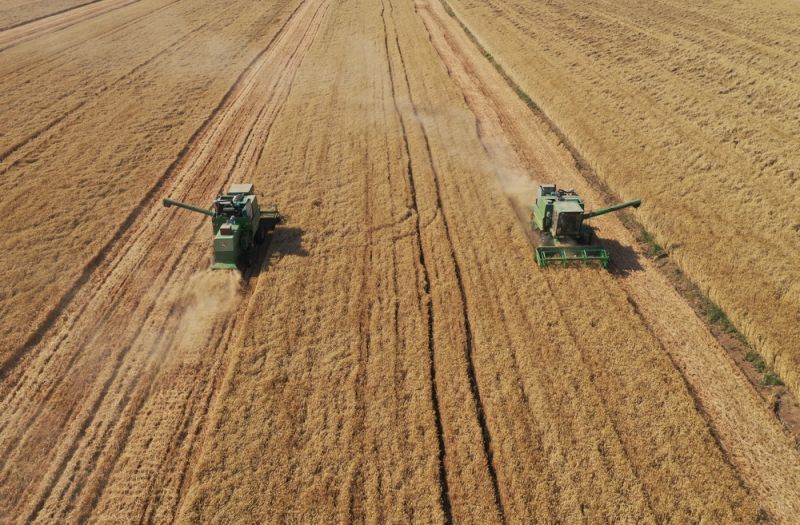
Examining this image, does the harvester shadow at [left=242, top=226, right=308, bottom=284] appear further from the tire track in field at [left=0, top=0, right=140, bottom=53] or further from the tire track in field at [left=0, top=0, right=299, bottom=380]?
the tire track in field at [left=0, top=0, right=140, bottom=53]

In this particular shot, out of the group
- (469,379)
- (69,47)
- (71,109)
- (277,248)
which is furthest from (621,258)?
(69,47)

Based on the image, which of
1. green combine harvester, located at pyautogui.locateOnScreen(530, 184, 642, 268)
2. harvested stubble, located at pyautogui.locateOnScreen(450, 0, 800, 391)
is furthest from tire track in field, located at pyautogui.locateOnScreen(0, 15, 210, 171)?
harvested stubble, located at pyautogui.locateOnScreen(450, 0, 800, 391)

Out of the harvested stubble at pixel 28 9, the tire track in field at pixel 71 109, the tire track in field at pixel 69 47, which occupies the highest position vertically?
the harvested stubble at pixel 28 9

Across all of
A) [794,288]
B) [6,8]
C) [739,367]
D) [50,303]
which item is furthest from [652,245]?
[6,8]

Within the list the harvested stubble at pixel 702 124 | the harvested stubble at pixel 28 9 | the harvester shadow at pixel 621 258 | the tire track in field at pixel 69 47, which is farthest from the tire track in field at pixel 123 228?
the harvested stubble at pixel 28 9

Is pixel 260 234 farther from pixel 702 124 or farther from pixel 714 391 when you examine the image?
pixel 702 124

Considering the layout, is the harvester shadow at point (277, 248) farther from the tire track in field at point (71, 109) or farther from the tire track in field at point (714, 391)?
the tire track in field at point (71, 109)
